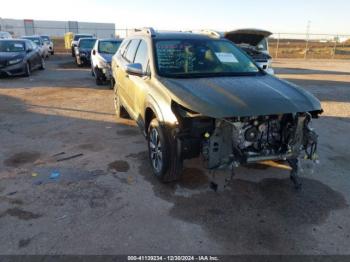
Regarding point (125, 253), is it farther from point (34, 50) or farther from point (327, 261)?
point (34, 50)

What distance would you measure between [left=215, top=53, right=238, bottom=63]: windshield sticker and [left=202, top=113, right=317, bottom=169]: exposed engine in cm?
149

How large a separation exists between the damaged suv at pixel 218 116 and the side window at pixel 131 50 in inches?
42.0

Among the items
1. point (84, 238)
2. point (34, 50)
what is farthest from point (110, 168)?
point (34, 50)

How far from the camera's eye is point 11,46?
1370 cm

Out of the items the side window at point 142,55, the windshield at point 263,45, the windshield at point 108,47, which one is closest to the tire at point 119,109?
the side window at point 142,55

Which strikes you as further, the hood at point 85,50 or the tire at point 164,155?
the hood at point 85,50

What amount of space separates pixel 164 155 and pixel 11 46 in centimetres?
1268

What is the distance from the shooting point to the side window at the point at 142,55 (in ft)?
15.6

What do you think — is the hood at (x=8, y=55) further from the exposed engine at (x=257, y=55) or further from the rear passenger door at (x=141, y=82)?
the rear passenger door at (x=141, y=82)

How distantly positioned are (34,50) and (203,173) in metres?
13.3

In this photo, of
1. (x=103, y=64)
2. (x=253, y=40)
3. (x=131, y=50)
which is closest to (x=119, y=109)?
(x=131, y=50)

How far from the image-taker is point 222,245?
303 cm

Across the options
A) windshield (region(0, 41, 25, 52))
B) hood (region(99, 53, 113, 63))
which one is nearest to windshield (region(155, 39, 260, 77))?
hood (region(99, 53, 113, 63))

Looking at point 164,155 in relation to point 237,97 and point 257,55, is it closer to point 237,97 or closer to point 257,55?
point 237,97
